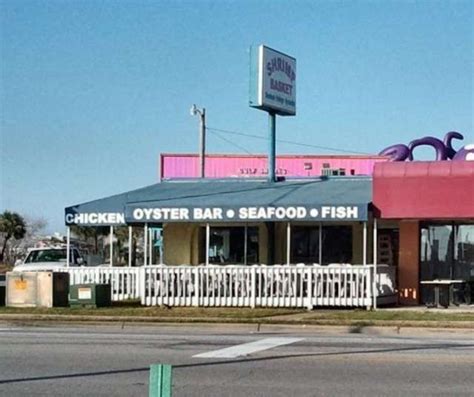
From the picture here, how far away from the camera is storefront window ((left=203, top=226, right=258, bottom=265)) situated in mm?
27984

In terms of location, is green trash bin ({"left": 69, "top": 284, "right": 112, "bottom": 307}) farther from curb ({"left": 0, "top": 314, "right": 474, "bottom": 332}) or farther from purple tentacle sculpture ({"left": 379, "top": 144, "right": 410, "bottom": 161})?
purple tentacle sculpture ({"left": 379, "top": 144, "right": 410, "bottom": 161})

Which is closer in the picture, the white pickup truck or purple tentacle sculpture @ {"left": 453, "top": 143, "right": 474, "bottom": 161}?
purple tentacle sculpture @ {"left": 453, "top": 143, "right": 474, "bottom": 161}

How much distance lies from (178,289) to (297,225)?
413 cm

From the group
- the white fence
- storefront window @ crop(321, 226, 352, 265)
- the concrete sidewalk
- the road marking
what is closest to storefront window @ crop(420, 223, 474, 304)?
the white fence

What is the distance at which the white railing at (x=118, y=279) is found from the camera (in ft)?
89.1

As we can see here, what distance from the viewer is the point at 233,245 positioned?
92.2 feet

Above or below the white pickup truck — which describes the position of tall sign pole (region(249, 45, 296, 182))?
above

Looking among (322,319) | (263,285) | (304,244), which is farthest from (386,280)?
(322,319)

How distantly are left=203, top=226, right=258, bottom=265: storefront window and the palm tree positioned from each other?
165 ft

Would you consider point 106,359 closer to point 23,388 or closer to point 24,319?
point 23,388

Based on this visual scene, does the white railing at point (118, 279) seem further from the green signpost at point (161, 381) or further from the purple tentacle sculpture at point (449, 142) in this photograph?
the green signpost at point (161, 381)

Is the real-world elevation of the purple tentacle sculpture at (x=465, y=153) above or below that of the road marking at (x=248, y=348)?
above

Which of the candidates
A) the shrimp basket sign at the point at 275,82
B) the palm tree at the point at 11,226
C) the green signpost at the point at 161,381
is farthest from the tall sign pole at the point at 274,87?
the palm tree at the point at 11,226

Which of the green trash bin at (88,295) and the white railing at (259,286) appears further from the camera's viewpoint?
the green trash bin at (88,295)
